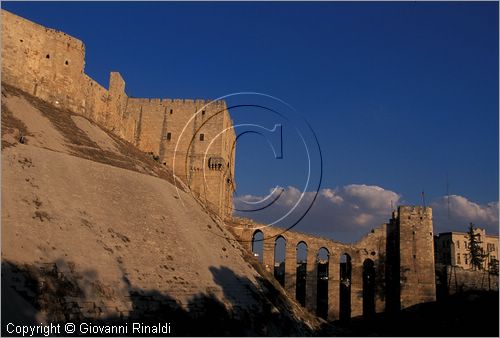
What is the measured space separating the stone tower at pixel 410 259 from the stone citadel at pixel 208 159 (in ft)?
0.32

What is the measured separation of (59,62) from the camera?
4172 centimetres

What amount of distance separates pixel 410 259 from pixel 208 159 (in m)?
23.4

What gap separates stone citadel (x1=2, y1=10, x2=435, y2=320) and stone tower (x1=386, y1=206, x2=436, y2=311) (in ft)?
0.32

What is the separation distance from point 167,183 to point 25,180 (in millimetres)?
13909

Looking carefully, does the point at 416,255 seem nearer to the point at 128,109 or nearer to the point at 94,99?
the point at 128,109

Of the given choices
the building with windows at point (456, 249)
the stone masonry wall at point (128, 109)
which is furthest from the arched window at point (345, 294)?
the building with windows at point (456, 249)

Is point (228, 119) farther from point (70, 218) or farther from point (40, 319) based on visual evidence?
point (40, 319)

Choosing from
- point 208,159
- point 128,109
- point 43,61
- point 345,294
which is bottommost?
point 345,294

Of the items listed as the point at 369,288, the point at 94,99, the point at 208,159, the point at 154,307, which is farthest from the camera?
the point at 369,288

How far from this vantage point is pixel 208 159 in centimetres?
5212

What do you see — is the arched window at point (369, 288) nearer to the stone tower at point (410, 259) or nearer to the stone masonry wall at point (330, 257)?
Result: the stone masonry wall at point (330, 257)

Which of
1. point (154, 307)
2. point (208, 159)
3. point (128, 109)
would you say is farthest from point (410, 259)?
point (128, 109)

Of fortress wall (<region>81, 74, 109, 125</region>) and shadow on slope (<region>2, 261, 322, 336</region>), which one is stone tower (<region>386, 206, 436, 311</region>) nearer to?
shadow on slope (<region>2, 261, 322, 336</region>)

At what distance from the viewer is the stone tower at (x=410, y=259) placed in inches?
1855
